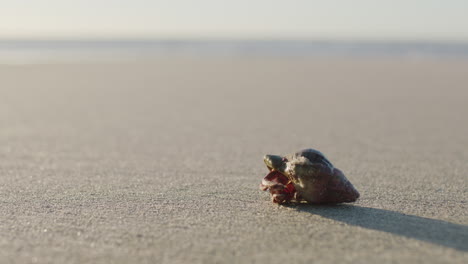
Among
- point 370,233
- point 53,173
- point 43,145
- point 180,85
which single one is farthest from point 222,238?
point 180,85

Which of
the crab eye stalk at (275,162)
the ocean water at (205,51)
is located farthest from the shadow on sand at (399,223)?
the ocean water at (205,51)

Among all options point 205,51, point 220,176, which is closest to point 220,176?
point 220,176

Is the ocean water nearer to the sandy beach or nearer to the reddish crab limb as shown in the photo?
the sandy beach

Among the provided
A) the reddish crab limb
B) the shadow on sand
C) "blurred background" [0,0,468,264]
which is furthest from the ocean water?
the shadow on sand

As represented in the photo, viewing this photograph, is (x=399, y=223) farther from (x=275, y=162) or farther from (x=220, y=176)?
(x=220, y=176)

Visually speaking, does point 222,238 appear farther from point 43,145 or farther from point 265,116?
point 265,116
